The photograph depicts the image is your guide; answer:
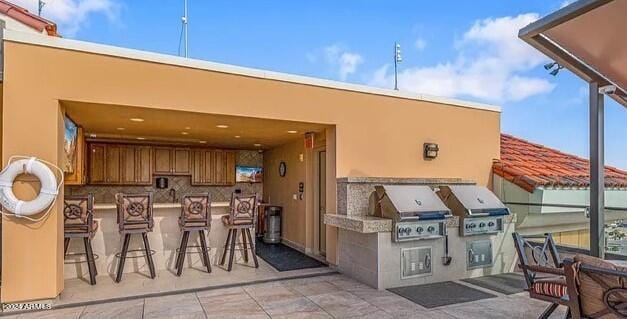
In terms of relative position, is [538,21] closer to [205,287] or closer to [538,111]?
[205,287]

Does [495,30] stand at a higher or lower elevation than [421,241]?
higher

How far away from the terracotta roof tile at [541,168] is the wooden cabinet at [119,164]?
25.6ft

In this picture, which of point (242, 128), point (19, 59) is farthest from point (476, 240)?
point (19, 59)

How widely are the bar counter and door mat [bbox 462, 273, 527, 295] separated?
160 inches

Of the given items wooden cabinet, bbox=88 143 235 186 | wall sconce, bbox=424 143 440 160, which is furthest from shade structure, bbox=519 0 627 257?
wooden cabinet, bbox=88 143 235 186

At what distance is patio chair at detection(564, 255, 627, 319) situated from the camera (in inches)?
91.4

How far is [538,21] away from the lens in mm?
2971

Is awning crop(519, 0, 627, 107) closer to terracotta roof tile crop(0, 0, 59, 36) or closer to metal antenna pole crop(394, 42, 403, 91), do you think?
metal antenna pole crop(394, 42, 403, 91)

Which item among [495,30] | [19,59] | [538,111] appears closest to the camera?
[19,59]

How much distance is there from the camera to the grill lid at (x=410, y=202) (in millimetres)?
5121

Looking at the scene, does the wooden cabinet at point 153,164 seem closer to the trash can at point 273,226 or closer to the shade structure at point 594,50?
the trash can at point 273,226

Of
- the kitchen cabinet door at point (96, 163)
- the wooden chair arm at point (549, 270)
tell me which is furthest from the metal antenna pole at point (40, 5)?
the wooden chair arm at point (549, 270)

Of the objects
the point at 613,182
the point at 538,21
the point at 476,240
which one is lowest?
the point at 476,240

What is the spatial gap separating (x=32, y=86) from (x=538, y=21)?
5032 mm
